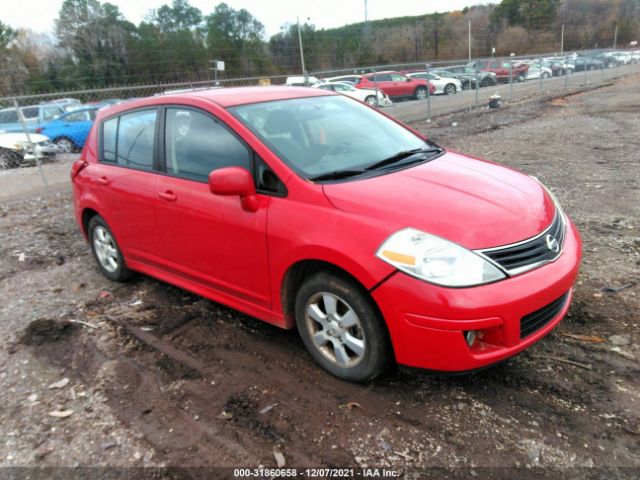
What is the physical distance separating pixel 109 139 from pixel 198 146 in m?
1.44

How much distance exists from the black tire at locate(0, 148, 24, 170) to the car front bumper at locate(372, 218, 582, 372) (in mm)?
13368

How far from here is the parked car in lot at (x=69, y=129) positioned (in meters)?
14.8

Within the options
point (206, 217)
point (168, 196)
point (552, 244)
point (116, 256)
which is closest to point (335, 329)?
point (206, 217)

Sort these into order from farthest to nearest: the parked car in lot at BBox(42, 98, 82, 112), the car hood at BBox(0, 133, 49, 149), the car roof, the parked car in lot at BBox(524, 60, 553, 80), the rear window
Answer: the parked car in lot at BBox(524, 60, 553, 80), the parked car in lot at BBox(42, 98, 82, 112), the rear window, the car hood at BBox(0, 133, 49, 149), the car roof

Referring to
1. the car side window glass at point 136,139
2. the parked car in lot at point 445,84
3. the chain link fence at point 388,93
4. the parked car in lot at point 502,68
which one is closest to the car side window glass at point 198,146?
the car side window glass at point 136,139

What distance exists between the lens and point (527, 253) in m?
2.73

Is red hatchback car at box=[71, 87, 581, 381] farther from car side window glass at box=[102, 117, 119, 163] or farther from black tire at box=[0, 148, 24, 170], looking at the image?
black tire at box=[0, 148, 24, 170]

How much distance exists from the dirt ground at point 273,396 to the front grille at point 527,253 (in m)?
0.75

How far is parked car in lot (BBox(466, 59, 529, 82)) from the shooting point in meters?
22.9

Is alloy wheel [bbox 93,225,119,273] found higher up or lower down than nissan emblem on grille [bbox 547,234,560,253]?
lower down

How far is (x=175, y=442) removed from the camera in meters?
2.73

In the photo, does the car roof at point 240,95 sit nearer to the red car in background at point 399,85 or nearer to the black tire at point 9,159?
the black tire at point 9,159

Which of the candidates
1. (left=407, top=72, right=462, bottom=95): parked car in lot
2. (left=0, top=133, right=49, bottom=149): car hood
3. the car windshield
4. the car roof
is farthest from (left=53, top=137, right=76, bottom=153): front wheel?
(left=407, top=72, right=462, bottom=95): parked car in lot

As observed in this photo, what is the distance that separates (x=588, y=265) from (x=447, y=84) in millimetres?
24824
